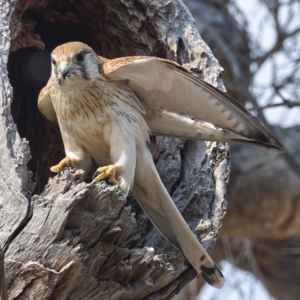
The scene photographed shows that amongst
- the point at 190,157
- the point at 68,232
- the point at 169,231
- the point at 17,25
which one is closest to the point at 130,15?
the point at 17,25

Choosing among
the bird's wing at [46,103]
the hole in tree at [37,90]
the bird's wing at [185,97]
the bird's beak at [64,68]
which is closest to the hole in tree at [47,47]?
the hole in tree at [37,90]

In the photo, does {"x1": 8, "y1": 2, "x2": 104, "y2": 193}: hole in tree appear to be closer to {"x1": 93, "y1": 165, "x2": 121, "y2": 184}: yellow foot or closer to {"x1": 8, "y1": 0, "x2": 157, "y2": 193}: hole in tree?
{"x1": 8, "y1": 0, "x2": 157, "y2": 193}: hole in tree

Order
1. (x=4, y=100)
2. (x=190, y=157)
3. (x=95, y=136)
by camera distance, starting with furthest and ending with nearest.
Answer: (x=190, y=157)
(x=95, y=136)
(x=4, y=100)

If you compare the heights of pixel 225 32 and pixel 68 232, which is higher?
pixel 225 32

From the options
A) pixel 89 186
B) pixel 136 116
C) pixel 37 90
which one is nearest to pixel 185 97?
pixel 136 116

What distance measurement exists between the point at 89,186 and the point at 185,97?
941mm

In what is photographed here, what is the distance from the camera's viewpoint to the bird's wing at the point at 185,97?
3365 millimetres

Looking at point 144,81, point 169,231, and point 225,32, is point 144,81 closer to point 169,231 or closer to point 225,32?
point 169,231

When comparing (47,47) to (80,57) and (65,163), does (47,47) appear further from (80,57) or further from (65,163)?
(65,163)

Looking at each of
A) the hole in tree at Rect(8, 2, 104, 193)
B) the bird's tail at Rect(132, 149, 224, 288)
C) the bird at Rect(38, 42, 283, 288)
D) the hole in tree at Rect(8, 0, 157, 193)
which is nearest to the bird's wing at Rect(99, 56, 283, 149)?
the bird at Rect(38, 42, 283, 288)

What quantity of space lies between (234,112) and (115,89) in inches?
26.5

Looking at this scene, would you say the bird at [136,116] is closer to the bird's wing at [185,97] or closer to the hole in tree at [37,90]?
the bird's wing at [185,97]

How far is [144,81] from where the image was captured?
3506 mm

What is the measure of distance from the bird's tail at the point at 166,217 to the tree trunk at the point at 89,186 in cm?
7
